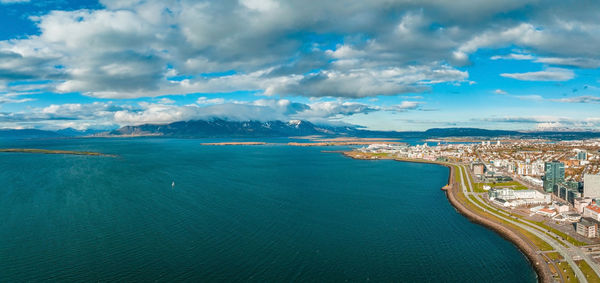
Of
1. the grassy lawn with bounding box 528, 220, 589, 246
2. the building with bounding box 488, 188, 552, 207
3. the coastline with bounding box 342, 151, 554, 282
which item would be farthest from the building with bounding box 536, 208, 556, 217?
the coastline with bounding box 342, 151, 554, 282

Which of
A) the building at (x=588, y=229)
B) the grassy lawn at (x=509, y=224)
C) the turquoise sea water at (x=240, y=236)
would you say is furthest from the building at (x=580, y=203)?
the turquoise sea water at (x=240, y=236)

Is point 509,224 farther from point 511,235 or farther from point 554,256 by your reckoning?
point 554,256

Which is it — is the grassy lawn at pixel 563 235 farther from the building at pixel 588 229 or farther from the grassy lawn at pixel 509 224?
the grassy lawn at pixel 509 224

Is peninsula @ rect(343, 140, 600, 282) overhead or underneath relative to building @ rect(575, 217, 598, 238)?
underneath

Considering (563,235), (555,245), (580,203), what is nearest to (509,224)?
(563,235)

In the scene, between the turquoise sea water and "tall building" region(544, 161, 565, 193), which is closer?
the turquoise sea water

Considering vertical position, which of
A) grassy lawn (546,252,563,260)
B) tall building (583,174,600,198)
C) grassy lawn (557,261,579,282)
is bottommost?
grassy lawn (557,261,579,282)

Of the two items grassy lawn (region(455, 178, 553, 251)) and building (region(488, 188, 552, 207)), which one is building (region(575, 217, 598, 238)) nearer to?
grassy lawn (region(455, 178, 553, 251))
